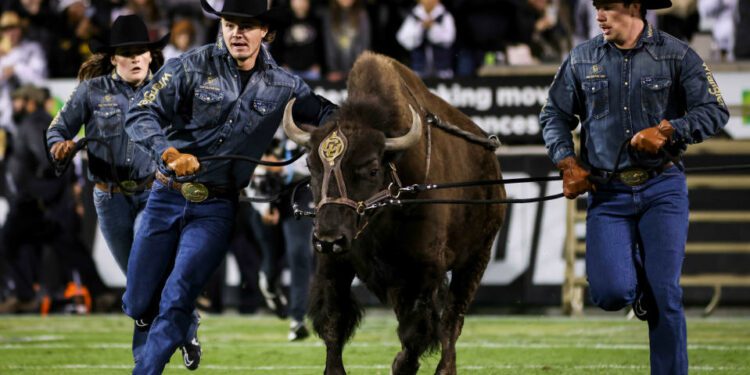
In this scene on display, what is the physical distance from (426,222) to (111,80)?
8.45ft

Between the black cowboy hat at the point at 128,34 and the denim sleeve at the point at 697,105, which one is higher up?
the black cowboy hat at the point at 128,34

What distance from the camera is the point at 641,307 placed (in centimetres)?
719

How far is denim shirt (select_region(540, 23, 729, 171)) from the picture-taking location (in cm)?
708

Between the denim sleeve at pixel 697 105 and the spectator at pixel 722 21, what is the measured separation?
883cm

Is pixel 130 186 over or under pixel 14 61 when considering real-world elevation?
over

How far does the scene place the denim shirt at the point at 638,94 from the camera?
708 centimetres

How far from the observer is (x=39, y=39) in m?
18.1

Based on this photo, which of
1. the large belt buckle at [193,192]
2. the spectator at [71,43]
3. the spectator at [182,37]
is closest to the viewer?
the large belt buckle at [193,192]

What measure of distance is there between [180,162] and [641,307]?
247 centimetres

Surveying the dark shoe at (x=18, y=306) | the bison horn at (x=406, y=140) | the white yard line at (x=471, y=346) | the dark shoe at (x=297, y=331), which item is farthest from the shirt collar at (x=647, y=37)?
the dark shoe at (x=18, y=306)

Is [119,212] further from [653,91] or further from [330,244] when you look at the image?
[653,91]

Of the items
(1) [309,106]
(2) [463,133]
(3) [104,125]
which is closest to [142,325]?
(3) [104,125]

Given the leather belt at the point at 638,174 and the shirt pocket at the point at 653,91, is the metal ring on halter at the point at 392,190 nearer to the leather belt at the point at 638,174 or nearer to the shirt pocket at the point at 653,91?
the leather belt at the point at 638,174

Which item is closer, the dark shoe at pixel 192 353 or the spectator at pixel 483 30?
the dark shoe at pixel 192 353
